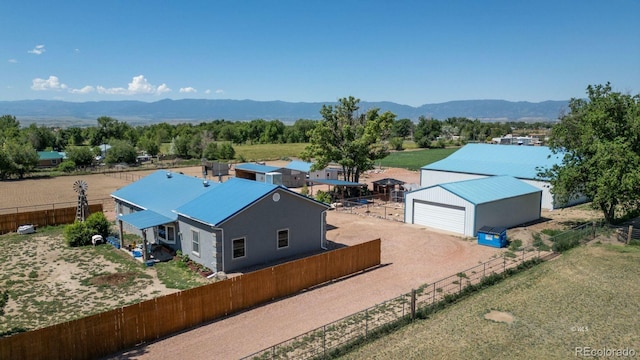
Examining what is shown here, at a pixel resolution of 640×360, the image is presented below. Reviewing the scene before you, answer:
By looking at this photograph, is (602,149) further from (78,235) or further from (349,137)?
(78,235)

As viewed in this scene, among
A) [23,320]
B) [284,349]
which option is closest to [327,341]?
[284,349]

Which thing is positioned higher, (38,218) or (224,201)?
(224,201)

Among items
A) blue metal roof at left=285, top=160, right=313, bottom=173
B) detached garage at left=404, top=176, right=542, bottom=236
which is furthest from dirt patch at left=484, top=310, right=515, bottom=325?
blue metal roof at left=285, top=160, right=313, bottom=173

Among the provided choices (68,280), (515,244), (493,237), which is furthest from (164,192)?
(515,244)

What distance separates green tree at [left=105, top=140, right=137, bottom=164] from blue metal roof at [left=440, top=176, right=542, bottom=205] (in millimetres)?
61119

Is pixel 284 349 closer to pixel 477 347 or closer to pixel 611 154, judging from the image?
pixel 477 347

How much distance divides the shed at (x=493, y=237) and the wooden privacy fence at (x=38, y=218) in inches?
1032

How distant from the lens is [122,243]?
82.1ft

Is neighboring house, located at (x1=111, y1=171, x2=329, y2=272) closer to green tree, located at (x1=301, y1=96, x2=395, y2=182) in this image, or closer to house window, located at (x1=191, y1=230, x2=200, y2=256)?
house window, located at (x1=191, y1=230, x2=200, y2=256)

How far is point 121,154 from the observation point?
247ft

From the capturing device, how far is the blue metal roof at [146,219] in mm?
22516

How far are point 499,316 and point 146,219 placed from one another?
678 inches

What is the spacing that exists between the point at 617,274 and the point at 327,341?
14398 millimetres

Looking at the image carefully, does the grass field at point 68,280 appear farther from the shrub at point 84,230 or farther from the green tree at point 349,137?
the green tree at point 349,137
